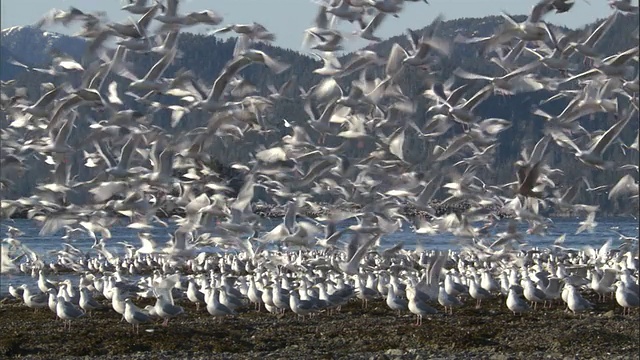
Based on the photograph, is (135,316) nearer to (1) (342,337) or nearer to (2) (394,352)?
(1) (342,337)

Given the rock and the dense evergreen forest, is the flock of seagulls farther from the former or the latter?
the dense evergreen forest

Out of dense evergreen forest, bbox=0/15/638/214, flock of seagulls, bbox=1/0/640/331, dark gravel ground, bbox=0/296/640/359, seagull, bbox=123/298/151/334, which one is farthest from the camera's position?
dense evergreen forest, bbox=0/15/638/214

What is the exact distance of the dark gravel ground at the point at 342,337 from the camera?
679 inches

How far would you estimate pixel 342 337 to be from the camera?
18891 mm

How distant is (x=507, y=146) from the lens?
136000mm

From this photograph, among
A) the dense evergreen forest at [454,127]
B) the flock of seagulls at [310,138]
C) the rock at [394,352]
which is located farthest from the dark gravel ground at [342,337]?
the dense evergreen forest at [454,127]

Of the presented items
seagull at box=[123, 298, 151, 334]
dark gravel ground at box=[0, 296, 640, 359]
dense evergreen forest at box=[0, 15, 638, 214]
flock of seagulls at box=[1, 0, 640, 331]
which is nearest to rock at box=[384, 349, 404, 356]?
dark gravel ground at box=[0, 296, 640, 359]

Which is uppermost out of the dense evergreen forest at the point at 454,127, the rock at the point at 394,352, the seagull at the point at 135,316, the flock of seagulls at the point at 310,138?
the flock of seagulls at the point at 310,138

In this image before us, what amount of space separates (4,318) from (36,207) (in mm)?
5111

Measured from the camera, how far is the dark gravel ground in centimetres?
1725

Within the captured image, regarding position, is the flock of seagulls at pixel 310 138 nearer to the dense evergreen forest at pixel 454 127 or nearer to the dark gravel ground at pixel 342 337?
the dark gravel ground at pixel 342 337

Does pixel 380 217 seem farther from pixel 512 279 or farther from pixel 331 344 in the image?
pixel 512 279

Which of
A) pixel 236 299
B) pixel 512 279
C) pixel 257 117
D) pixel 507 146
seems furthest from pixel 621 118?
pixel 507 146

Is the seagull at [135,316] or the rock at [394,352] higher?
the rock at [394,352]
